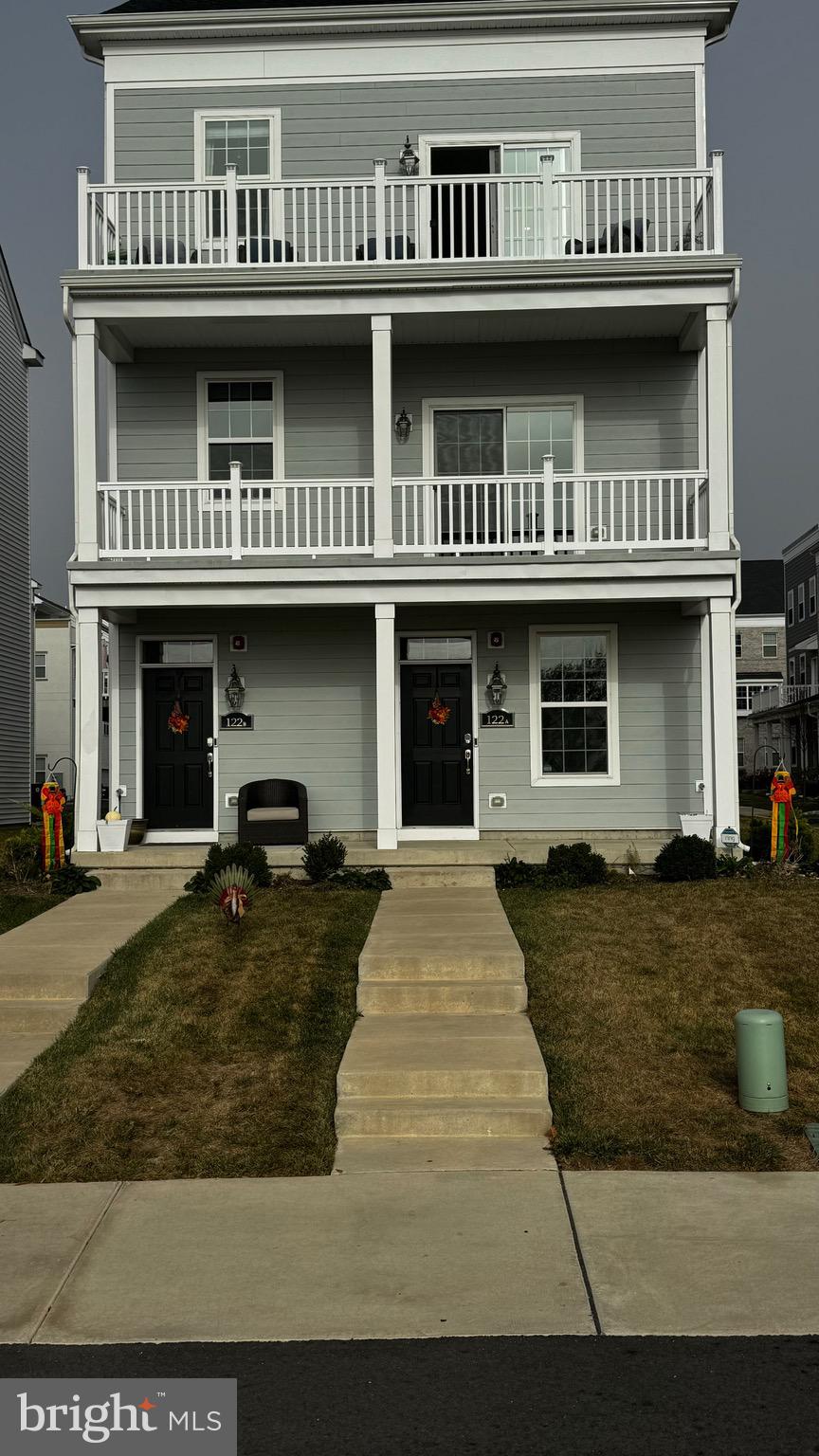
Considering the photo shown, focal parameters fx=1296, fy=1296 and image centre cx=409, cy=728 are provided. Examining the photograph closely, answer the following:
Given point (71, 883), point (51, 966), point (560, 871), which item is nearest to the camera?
point (51, 966)

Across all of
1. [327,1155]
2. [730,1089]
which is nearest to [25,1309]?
[327,1155]

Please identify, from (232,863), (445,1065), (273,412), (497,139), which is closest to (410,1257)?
(445,1065)

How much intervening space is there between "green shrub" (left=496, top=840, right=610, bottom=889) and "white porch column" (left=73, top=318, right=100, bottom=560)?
5.62 m

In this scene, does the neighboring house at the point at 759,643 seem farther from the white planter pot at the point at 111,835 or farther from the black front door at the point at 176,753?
the white planter pot at the point at 111,835

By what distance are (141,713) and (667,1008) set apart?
840cm

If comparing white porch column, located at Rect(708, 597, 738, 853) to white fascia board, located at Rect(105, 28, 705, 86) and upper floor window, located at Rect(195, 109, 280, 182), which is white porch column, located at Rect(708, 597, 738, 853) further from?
upper floor window, located at Rect(195, 109, 280, 182)

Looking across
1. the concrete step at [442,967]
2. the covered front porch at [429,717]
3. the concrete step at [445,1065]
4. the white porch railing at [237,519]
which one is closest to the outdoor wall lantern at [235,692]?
the covered front porch at [429,717]

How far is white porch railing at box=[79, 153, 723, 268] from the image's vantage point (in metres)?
13.9

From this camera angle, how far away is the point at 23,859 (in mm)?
13398

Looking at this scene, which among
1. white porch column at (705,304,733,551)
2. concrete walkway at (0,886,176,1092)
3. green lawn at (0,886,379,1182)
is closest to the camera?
green lawn at (0,886,379,1182)

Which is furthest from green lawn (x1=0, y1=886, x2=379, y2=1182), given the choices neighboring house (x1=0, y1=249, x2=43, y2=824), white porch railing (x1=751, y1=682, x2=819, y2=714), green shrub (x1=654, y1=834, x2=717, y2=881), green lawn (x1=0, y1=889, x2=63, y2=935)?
white porch railing (x1=751, y1=682, x2=819, y2=714)

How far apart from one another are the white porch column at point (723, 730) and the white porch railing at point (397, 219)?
425 cm

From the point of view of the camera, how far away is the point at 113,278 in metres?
13.9

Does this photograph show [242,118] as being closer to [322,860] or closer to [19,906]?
[322,860]
